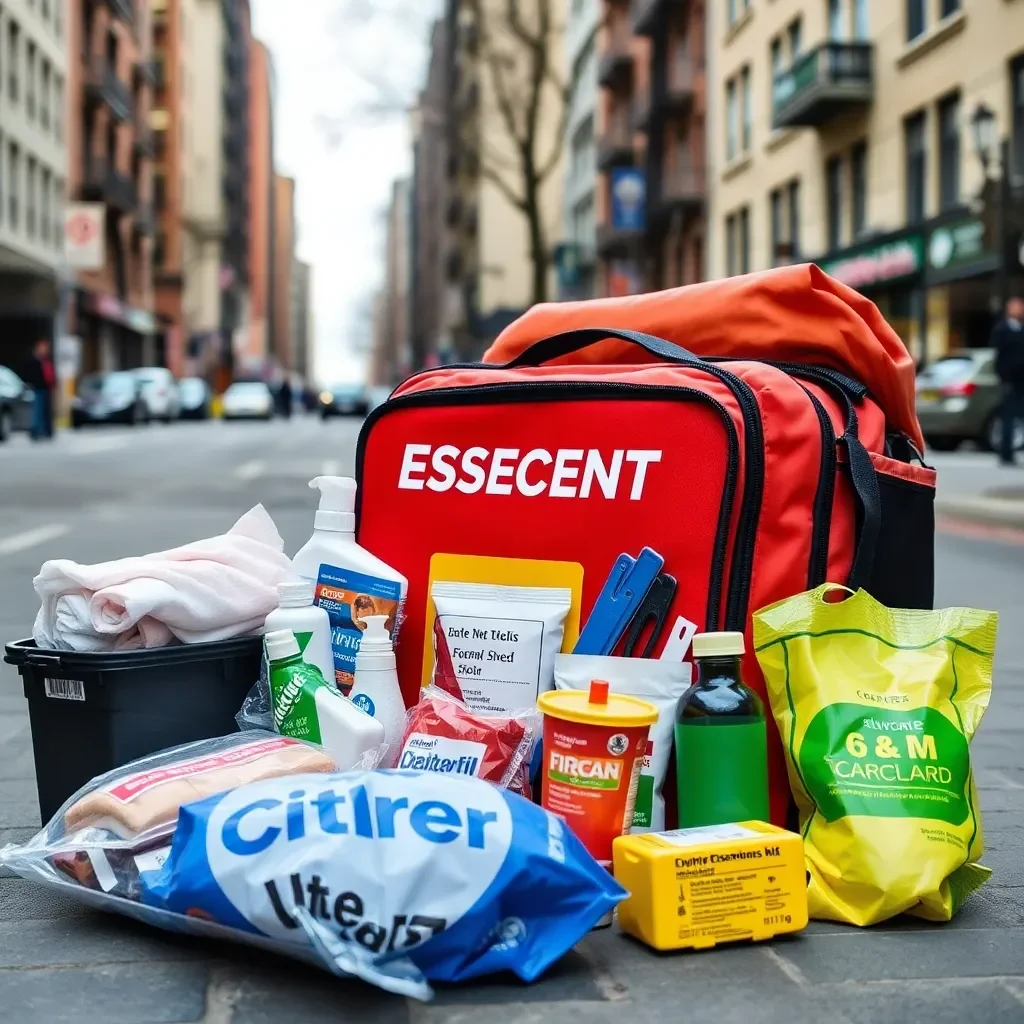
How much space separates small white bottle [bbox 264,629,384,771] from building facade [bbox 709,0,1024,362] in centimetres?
1429

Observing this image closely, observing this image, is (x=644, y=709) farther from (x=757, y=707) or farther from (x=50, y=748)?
(x=50, y=748)

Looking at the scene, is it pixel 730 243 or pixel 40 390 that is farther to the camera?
pixel 730 243

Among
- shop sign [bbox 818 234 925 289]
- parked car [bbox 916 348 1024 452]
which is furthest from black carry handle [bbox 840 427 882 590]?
shop sign [bbox 818 234 925 289]

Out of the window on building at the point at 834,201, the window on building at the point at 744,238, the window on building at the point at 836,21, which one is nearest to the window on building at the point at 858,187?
the window on building at the point at 834,201

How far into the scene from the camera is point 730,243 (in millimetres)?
33125

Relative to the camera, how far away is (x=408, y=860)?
76.6 inches

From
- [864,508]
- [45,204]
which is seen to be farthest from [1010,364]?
[45,204]

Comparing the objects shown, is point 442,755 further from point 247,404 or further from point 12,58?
point 247,404

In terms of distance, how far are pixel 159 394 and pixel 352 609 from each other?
3542cm

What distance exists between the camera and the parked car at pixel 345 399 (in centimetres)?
4364

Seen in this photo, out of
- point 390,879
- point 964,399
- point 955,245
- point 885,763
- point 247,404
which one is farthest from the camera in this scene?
point 247,404

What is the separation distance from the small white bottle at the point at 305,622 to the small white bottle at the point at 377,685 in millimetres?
69

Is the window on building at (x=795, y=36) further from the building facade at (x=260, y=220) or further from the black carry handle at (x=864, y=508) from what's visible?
the building facade at (x=260, y=220)

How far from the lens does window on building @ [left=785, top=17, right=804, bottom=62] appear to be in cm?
2789
